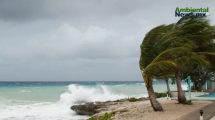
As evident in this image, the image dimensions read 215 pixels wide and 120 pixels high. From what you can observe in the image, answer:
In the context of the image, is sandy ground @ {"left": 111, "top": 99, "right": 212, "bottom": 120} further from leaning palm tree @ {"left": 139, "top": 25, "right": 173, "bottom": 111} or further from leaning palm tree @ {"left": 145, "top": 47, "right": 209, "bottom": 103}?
leaning palm tree @ {"left": 145, "top": 47, "right": 209, "bottom": 103}

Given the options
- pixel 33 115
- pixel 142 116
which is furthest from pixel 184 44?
pixel 33 115

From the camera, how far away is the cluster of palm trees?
24.1m

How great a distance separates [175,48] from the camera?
2430 cm

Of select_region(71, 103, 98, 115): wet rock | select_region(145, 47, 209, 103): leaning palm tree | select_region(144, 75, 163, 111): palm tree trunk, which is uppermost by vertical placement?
select_region(145, 47, 209, 103): leaning palm tree

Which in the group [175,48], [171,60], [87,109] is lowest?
[87,109]

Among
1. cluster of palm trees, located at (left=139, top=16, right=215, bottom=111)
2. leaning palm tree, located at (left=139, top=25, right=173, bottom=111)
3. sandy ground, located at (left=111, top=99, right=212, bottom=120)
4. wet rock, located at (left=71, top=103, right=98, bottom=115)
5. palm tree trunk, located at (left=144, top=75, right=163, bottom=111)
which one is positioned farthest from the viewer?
wet rock, located at (left=71, top=103, right=98, bottom=115)

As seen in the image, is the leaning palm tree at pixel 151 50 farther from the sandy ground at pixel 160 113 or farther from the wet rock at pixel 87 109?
the wet rock at pixel 87 109

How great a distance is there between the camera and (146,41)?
2523 cm

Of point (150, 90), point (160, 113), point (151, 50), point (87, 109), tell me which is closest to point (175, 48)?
point (151, 50)

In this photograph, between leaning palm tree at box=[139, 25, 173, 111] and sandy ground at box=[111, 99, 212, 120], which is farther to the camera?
leaning palm tree at box=[139, 25, 173, 111]

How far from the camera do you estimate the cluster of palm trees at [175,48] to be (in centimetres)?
2411

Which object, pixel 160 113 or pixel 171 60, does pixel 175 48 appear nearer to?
pixel 171 60

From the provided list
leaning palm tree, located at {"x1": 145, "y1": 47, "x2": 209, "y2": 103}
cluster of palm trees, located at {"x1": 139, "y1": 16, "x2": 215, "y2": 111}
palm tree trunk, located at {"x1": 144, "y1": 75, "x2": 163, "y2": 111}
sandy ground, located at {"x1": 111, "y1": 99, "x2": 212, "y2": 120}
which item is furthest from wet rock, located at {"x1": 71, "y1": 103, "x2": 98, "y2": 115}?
leaning palm tree, located at {"x1": 145, "y1": 47, "x2": 209, "y2": 103}

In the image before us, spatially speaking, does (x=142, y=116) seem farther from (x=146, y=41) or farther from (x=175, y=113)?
(x=146, y=41)
